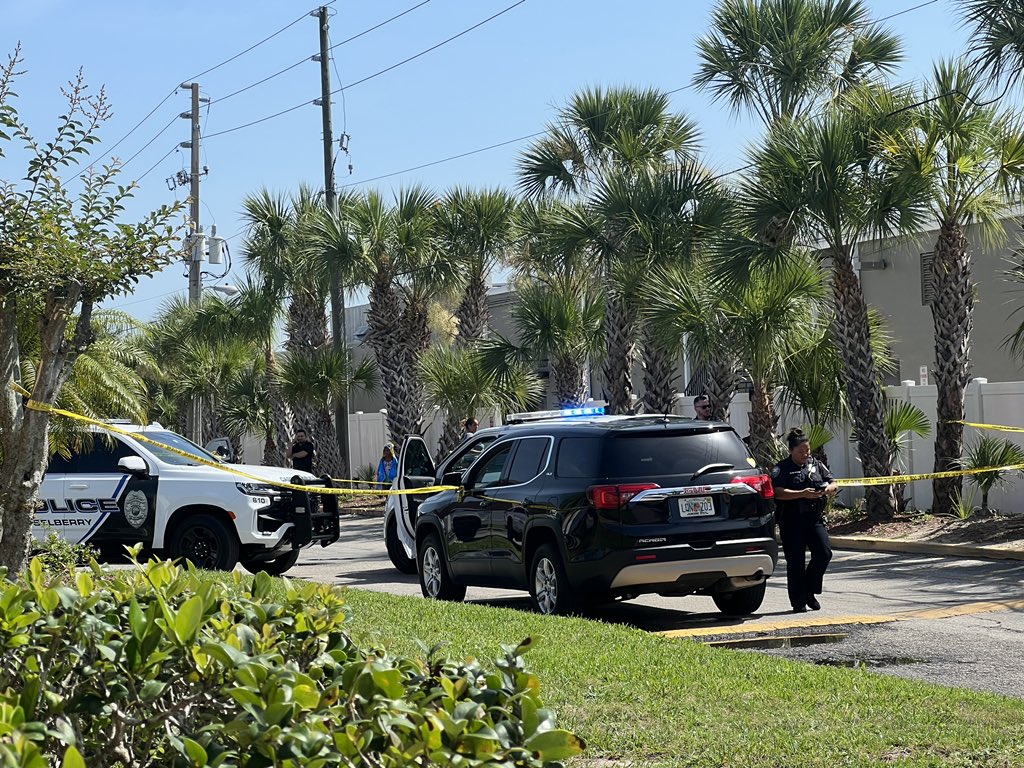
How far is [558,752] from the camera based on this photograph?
3020 mm

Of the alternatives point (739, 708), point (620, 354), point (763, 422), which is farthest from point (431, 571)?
point (620, 354)

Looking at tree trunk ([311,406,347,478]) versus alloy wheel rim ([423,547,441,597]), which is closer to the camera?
alloy wheel rim ([423,547,441,597])

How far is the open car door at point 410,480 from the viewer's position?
15.5 m

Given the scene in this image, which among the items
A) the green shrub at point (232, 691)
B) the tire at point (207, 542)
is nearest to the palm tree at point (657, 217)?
the tire at point (207, 542)

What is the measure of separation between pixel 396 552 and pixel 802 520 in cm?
632

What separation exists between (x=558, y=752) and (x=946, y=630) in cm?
832

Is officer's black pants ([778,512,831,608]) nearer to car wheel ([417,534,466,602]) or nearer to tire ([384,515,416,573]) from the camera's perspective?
car wheel ([417,534,466,602])

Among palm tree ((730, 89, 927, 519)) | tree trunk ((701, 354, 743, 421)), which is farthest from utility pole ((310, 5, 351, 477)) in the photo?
palm tree ((730, 89, 927, 519))

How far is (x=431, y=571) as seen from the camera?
13734 mm

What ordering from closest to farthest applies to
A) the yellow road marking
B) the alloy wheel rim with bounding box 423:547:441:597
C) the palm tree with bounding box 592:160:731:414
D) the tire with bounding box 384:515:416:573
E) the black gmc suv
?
the yellow road marking → the black gmc suv → the alloy wheel rim with bounding box 423:547:441:597 → the tire with bounding box 384:515:416:573 → the palm tree with bounding box 592:160:731:414

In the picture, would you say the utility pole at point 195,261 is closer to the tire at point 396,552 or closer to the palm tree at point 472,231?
the palm tree at point 472,231

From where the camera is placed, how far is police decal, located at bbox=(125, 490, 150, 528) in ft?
51.6

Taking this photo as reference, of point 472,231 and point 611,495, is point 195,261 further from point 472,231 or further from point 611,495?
point 611,495

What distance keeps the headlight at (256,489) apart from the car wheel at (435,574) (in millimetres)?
2754
